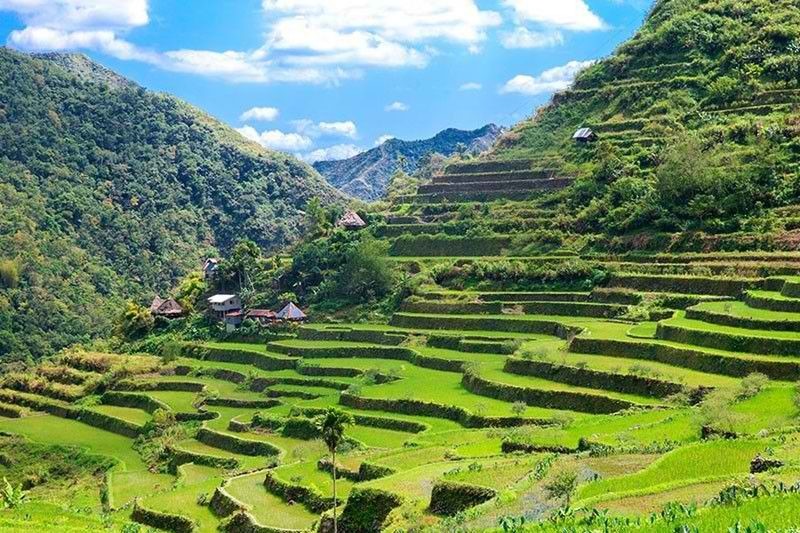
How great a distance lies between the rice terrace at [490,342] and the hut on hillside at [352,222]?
12cm

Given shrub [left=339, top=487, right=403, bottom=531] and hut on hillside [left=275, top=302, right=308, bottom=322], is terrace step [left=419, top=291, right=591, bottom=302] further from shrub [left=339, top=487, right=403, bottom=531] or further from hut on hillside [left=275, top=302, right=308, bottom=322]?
shrub [left=339, top=487, right=403, bottom=531]

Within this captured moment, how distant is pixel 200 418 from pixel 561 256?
16431 mm

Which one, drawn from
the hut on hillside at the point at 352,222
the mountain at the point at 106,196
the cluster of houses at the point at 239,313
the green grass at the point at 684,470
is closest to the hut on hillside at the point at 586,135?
the hut on hillside at the point at 352,222

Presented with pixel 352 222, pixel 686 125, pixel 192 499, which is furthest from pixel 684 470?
pixel 352 222

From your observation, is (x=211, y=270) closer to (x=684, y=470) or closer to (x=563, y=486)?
(x=684, y=470)

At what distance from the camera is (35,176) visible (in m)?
92.3

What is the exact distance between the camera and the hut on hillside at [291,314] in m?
53.6

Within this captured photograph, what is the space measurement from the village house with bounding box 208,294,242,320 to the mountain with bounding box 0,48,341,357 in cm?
1647

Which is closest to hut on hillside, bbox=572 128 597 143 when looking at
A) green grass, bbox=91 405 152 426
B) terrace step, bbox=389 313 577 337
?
terrace step, bbox=389 313 577 337

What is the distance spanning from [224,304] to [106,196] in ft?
134

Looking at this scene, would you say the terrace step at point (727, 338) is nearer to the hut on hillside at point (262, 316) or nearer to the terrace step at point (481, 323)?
the terrace step at point (481, 323)

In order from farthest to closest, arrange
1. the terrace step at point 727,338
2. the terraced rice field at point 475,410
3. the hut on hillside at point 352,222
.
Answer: the hut on hillside at point 352,222, the terrace step at point 727,338, the terraced rice field at point 475,410

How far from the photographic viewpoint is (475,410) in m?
32.5

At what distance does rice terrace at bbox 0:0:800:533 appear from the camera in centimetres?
2139
